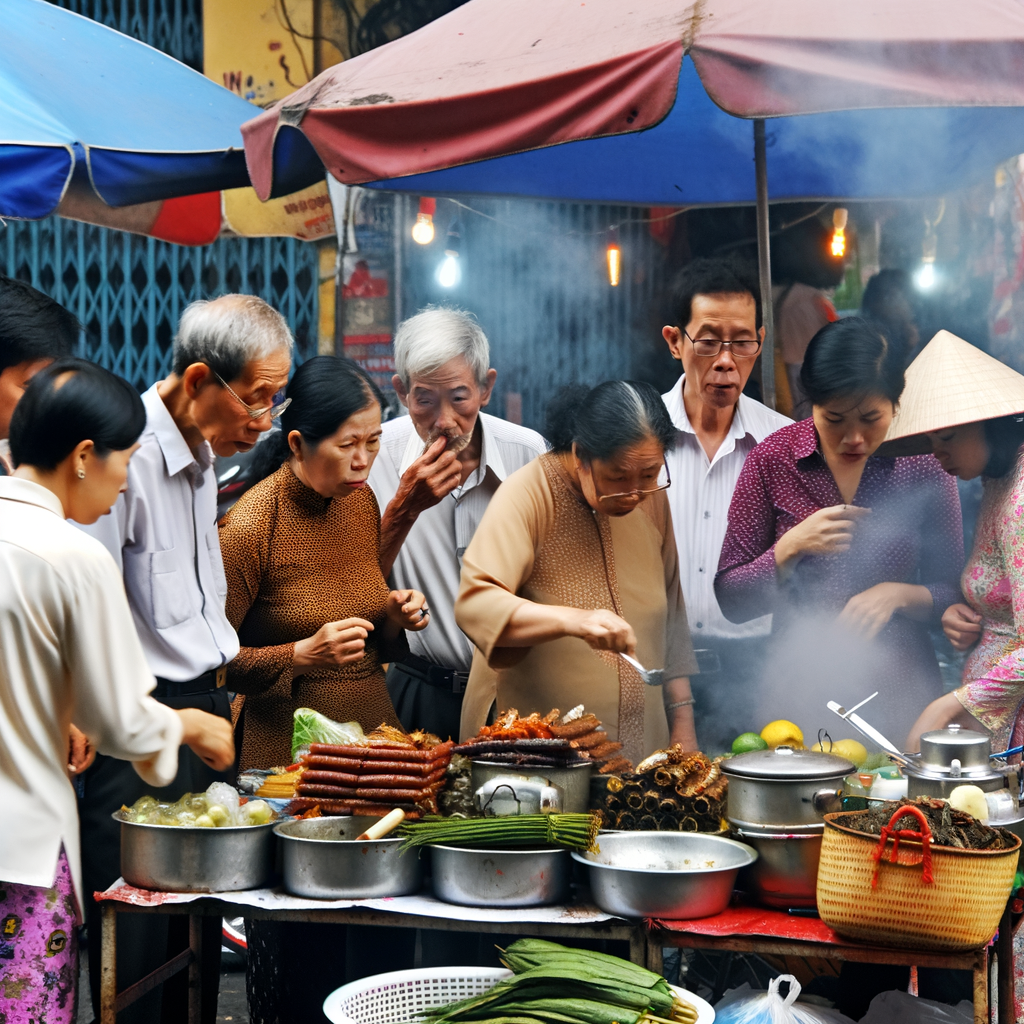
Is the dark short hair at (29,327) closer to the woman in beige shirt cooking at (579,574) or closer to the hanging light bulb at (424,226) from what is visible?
the woman in beige shirt cooking at (579,574)

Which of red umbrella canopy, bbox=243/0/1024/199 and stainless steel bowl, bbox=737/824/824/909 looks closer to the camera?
stainless steel bowl, bbox=737/824/824/909

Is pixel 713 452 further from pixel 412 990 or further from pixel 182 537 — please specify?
pixel 412 990

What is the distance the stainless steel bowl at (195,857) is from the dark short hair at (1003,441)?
Answer: 217 centimetres

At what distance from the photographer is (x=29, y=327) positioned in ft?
9.20

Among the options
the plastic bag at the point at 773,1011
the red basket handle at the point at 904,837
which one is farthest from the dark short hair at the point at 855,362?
the plastic bag at the point at 773,1011

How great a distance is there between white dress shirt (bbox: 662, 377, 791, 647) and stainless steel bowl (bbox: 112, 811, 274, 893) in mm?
1842

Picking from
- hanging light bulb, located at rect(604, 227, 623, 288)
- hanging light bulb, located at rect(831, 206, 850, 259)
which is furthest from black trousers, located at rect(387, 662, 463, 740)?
hanging light bulb, located at rect(831, 206, 850, 259)

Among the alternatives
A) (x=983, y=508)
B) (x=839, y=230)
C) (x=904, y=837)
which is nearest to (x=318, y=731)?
(x=904, y=837)

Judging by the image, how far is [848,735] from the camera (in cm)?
353

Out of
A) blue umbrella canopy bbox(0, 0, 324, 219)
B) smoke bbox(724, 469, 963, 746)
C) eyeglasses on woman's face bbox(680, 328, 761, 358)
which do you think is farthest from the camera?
eyeglasses on woman's face bbox(680, 328, 761, 358)

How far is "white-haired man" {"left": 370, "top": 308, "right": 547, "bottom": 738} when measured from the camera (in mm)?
3514

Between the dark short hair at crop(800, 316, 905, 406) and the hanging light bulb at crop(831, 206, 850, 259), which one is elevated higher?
the hanging light bulb at crop(831, 206, 850, 259)

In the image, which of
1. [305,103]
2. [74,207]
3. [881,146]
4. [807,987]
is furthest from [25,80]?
[807,987]

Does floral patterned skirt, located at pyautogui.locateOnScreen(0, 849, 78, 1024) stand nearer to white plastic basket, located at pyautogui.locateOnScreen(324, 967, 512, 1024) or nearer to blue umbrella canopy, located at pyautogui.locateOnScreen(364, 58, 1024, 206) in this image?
white plastic basket, located at pyautogui.locateOnScreen(324, 967, 512, 1024)
